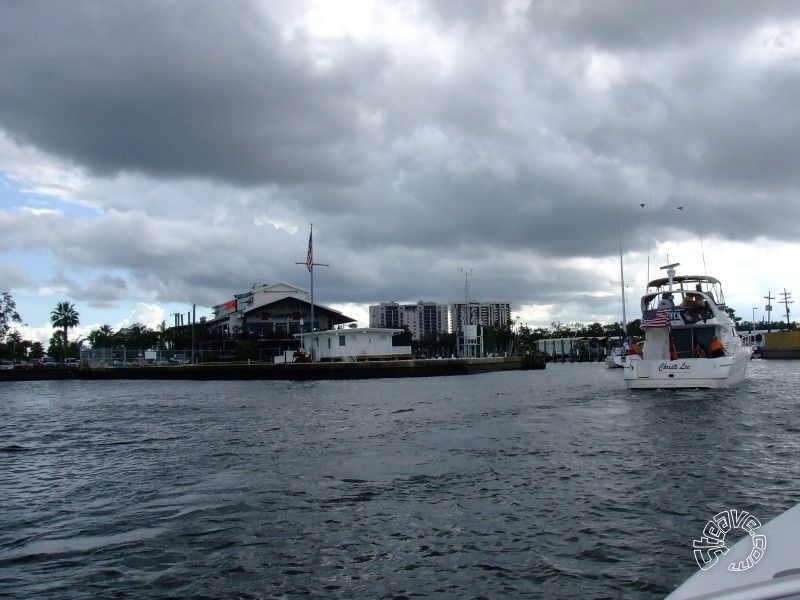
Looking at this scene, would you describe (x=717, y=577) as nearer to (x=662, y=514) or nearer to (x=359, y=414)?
(x=662, y=514)

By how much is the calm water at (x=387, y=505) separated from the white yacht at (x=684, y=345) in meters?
8.37

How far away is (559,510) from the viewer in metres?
8.71

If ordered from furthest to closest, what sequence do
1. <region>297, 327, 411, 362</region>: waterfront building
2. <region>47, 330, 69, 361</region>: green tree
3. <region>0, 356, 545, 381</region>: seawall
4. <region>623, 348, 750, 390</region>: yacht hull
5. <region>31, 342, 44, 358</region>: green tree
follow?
<region>31, 342, 44, 358</region>: green tree, <region>47, 330, 69, 361</region>: green tree, <region>297, 327, 411, 362</region>: waterfront building, <region>0, 356, 545, 381</region>: seawall, <region>623, 348, 750, 390</region>: yacht hull

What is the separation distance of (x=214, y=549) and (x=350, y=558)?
155 cm

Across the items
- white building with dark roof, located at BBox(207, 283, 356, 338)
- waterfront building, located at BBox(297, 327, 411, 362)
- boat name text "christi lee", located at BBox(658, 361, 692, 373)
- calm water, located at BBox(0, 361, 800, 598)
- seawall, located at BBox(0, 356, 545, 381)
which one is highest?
white building with dark roof, located at BBox(207, 283, 356, 338)

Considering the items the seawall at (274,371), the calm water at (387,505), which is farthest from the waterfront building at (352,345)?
the calm water at (387,505)

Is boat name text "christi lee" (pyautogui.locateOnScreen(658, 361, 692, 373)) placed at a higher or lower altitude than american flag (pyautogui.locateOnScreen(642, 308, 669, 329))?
lower

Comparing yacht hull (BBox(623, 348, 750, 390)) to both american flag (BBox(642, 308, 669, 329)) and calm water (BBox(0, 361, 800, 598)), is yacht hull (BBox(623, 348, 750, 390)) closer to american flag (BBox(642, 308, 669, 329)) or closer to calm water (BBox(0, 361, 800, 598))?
american flag (BBox(642, 308, 669, 329))

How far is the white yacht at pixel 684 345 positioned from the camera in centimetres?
2692

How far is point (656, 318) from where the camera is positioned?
28.9 metres

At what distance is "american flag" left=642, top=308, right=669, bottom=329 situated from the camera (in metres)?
28.7

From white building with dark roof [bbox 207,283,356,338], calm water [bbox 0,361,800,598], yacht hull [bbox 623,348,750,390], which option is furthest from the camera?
white building with dark roof [bbox 207,283,356,338]

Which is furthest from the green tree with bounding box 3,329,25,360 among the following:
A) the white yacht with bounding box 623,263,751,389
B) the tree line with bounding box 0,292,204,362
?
the white yacht with bounding box 623,263,751,389

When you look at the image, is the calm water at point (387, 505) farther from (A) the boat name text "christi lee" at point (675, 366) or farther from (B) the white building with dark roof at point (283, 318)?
(B) the white building with dark roof at point (283, 318)
